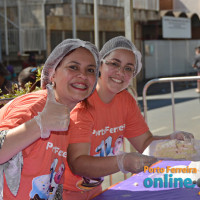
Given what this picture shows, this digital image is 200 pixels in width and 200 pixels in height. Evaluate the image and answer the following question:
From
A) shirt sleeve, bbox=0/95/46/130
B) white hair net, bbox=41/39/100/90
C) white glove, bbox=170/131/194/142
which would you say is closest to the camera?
shirt sleeve, bbox=0/95/46/130

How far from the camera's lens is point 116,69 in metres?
2.91

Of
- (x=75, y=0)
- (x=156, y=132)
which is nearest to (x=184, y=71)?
(x=75, y=0)

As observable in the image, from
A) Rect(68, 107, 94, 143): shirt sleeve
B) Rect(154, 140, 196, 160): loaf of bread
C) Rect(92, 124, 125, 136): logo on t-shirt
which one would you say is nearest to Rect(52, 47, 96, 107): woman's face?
Rect(68, 107, 94, 143): shirt sleeve

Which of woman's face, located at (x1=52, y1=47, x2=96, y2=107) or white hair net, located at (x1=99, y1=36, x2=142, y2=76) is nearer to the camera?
woman's face, located at (x1=52, y1=47, x2=96, y2=107)

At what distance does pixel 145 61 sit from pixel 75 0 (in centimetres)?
529

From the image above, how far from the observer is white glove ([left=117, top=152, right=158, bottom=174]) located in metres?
2.26

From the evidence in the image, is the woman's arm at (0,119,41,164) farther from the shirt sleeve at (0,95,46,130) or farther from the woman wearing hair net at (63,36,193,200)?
the woman wearing hair net at (63,36,193,200)

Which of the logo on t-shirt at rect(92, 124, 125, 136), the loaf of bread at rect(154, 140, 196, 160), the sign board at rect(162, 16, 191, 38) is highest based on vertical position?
the sign board at rect(162, 16, 191, 38)

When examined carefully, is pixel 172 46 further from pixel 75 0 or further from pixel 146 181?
pixel 146 181

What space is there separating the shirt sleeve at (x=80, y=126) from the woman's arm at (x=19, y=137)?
78 cm

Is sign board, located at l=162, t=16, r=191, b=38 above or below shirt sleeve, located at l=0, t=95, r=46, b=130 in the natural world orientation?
above

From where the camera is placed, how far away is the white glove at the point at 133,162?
2260 mm

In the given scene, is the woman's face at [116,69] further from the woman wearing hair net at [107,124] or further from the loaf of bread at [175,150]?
the loaf of bread at [175,150]

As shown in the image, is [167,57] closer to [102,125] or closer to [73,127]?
[102,125]
